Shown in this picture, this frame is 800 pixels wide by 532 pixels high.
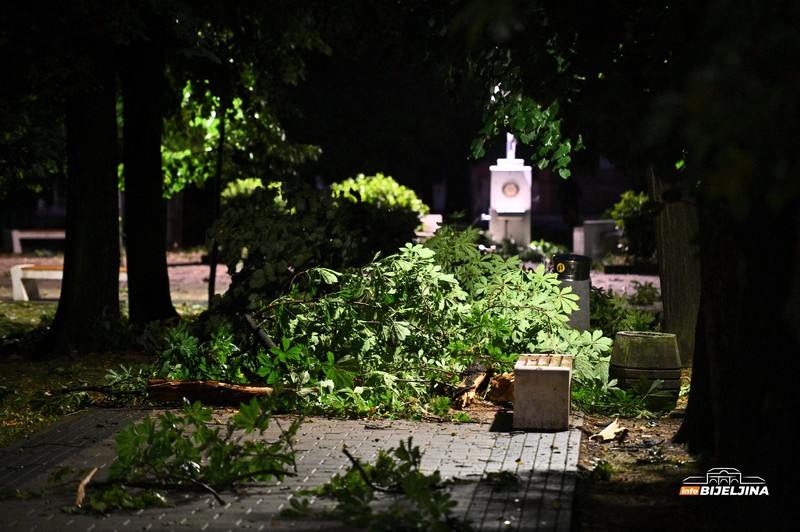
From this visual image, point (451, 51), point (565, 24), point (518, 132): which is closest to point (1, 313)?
point (518, 132)

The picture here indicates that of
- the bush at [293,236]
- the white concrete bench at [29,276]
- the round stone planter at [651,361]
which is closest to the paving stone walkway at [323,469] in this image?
the round stone planter at [651,361]

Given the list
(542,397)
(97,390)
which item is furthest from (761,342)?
(97,390)

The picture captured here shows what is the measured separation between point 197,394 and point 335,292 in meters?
1.63

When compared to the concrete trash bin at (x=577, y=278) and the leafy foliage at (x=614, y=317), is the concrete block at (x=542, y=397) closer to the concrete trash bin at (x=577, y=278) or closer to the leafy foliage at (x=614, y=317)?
the concrete trash bin at (x=577, y=278)

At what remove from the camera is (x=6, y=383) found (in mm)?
10062

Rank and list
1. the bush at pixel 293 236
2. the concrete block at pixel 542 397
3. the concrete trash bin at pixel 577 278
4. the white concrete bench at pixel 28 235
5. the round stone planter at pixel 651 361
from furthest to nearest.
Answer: the white concrete bench at pixel 28 235
the concrete trash bin at pixel 577 278
the bush at pixel 293 236
the round stone planter at pixel 651 361
the concrete block at pixel 542 397

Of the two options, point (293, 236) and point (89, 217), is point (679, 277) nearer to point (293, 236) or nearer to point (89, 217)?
point (293, 236)

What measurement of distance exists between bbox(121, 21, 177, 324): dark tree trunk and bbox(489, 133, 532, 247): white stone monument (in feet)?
41.8

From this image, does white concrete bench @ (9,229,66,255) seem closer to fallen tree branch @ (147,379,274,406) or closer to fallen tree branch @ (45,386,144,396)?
fallen tree branch @ (45,386,144,396)

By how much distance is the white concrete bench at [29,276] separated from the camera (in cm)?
1725

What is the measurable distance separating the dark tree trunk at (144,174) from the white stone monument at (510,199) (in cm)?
1274

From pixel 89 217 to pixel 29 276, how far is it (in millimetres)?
6324

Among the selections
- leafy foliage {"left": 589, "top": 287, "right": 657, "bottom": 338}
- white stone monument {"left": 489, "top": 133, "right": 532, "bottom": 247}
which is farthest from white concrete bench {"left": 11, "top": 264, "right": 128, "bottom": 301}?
white stone monument {"left": 489, "top": 133, "right": 532, "bottom": 247}

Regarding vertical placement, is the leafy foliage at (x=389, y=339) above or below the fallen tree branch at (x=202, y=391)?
above
